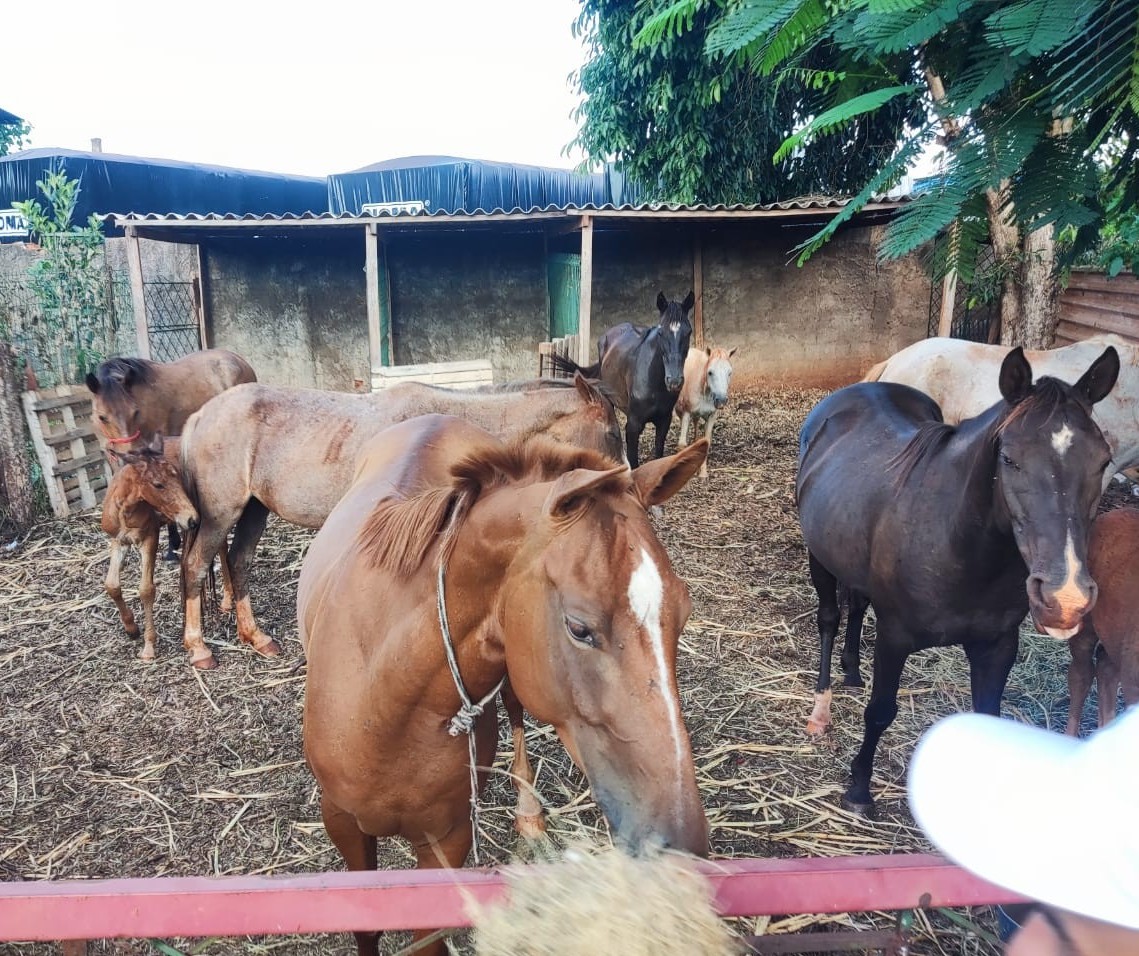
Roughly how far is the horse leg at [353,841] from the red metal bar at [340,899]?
101 centimetres

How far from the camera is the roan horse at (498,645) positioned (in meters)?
1.35

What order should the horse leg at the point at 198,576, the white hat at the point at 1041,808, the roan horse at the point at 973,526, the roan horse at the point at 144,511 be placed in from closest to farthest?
the white hat at the point at 1041,808 → the roan horse at the point at 973,526 → the roan horse at the point at 144,511 → the horse leg at the point at 198,576

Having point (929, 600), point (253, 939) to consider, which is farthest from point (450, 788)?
point (929, 600)

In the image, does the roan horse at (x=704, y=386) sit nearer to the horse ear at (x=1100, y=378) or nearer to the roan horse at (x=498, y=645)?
the horse ear at (x=1100, y=378)

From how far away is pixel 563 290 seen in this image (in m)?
11.4

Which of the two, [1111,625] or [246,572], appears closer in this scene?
[1111,625]

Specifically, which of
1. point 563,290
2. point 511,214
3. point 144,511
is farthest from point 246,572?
point 563,290

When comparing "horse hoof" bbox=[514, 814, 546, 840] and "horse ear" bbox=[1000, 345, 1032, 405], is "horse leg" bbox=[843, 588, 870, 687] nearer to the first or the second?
"horse ear" bbox=[1000, 345, 1032, 405]

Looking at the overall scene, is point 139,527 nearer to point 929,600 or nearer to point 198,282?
point 929,600

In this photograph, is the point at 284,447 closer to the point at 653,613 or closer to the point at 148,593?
the point at 148,593

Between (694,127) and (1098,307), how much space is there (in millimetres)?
6669

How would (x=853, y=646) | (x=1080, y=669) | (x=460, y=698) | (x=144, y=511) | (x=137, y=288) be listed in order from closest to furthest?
1. (x=460, y=698)
2. (x=1080, y=669)
3. (x=853, y=646)
4. (x=144, y=511)
5. (x=137, y=288)

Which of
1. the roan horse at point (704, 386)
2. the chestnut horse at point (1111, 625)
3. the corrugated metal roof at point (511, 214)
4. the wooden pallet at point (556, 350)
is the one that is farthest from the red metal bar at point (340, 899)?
the corrugated metal roof at point (511, 214)

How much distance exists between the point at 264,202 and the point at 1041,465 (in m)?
19.8
